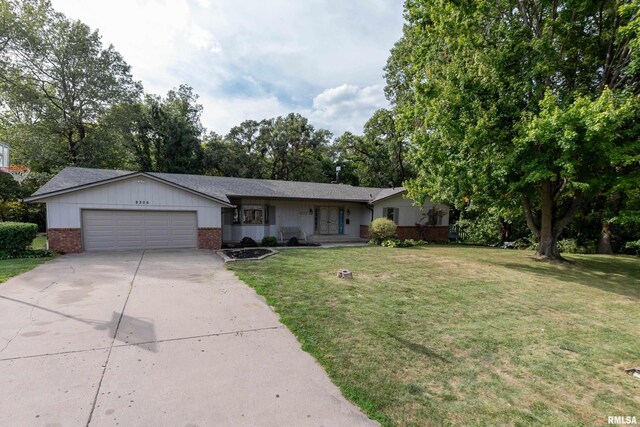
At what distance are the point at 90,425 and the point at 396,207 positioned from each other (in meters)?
17.8

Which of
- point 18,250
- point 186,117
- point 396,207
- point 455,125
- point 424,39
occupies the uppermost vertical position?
point 186,117

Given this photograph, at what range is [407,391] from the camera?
317 centimetres

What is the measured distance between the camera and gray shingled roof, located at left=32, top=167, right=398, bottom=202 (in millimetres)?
12384

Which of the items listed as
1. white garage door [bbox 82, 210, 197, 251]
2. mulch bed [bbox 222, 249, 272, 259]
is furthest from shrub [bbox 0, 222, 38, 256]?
mulch bed [bbox 222, 249, 272, 259]

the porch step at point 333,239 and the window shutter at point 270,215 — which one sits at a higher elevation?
Result: the window shutter at point 270,215

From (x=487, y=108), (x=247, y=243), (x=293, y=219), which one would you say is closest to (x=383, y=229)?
(x=293, y=219)

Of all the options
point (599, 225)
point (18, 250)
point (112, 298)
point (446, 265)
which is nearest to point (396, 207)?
point (446, 265)

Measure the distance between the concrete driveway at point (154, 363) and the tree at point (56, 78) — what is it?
2037 cm

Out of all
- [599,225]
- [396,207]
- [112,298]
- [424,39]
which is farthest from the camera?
[396,207]

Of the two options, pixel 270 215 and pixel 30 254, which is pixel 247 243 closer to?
pixel 270 215

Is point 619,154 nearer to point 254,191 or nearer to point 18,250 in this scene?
point 254,191

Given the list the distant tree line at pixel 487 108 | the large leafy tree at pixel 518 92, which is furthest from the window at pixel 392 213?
the large leafy tree at pixel 518 92

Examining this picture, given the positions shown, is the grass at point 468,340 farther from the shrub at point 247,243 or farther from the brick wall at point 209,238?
the shrub at point 247,243

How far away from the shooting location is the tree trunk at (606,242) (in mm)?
15062
